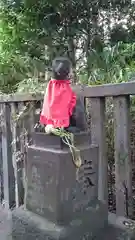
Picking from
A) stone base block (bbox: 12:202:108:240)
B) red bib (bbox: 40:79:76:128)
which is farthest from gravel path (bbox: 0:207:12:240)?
red bib (bbox: 40:79:76:128)

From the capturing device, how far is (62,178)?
1197mm

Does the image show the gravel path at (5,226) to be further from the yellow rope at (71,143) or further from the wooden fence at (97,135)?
the yellow rope at (71,143)

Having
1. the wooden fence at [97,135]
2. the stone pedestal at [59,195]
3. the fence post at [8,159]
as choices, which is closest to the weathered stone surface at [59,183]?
the stone pedestal at [59,195]

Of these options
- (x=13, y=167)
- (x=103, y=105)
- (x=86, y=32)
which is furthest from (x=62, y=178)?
(x=86, y=32)

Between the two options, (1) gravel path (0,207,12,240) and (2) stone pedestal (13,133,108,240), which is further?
(1) gravel path (0,207,12,240)

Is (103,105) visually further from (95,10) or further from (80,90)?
(95,10)

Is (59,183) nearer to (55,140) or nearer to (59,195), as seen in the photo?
(59,195)

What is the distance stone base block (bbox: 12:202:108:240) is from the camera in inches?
47.7

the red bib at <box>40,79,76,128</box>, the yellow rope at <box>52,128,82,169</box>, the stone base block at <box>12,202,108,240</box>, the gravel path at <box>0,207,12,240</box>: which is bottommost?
the gravel path at <box>0,207,12,240</box>

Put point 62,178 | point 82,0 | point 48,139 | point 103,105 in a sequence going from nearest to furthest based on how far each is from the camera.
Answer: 1. point 62,178
2. point 48,139
3. point 103,105
4. point 82,0

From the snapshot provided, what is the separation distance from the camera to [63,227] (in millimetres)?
1208

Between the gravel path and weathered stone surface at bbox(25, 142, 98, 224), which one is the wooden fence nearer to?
weathered stone surface at bbox(25, 142, 98, 224)

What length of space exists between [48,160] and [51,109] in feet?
0.75

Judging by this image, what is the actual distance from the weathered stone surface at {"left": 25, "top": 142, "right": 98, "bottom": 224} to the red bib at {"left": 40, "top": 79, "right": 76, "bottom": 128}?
139mm
